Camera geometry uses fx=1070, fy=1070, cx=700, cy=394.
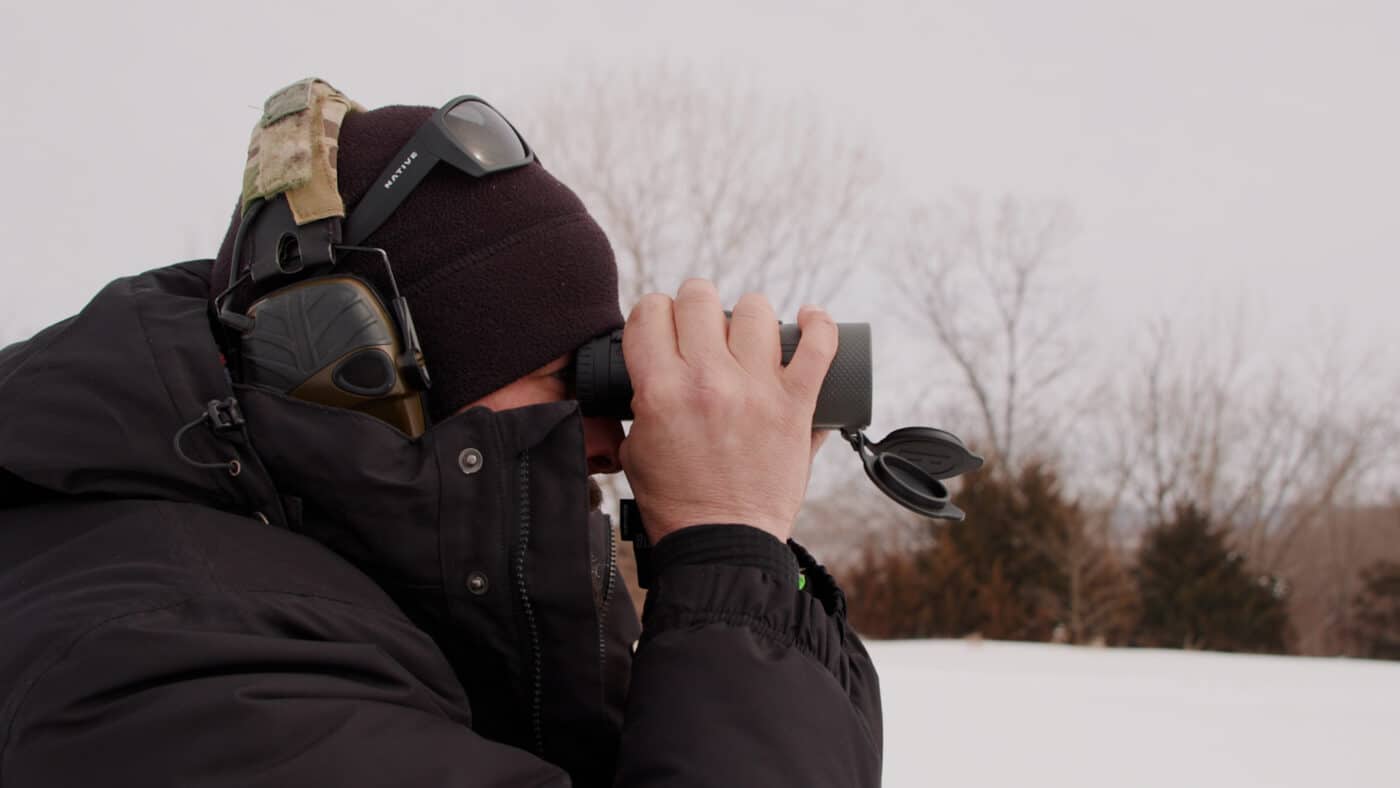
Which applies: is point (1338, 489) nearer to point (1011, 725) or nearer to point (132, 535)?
point (1011, 725)

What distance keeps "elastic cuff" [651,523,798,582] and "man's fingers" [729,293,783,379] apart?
0.20 m

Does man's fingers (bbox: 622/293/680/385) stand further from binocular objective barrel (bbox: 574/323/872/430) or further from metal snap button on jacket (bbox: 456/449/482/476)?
metal snap button on jacket (bbox: 456/449/482/476)

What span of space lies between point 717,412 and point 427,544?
358 millimetres

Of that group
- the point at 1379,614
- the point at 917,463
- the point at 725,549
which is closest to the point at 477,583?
the point at 725,549

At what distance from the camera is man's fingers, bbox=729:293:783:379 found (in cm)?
130

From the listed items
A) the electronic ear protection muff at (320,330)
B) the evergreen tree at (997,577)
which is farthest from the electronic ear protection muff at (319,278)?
the evergreen tree at (997,577)

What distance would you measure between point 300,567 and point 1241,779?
4.12 metres

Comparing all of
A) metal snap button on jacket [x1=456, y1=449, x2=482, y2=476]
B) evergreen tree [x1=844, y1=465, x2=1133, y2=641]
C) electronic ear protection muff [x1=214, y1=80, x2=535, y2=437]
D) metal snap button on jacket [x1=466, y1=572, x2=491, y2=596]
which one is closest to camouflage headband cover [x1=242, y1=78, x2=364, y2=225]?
electronic ear protection muff [x1=214, y1=80, x2=535, y2=437]

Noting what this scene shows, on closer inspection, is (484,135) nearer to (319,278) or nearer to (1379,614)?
(319,278)

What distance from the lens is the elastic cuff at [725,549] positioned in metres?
1.20

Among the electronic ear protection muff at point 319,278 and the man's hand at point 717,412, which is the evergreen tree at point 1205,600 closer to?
the man's hand at point 717,412

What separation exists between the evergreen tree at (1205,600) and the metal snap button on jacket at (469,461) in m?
14.3

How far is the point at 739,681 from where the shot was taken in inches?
42.5

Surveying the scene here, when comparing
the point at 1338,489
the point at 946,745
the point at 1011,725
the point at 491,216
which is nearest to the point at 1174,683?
the point at 1011,725
